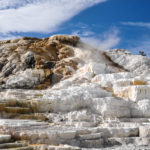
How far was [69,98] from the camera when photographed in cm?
1388

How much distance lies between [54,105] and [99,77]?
17.4 ft

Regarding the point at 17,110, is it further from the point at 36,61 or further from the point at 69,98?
the point at 36,61

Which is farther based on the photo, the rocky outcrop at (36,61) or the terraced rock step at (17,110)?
the rocky outcrop at (36,61)

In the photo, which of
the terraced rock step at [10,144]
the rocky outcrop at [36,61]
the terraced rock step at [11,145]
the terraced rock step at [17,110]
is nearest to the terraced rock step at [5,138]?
the terraced rock step at [10,144]

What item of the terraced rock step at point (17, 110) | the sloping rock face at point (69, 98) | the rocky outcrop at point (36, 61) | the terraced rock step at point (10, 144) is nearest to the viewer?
the terraced rock step at point (10, 144)

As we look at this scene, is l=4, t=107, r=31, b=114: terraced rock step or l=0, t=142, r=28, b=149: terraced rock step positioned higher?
l=4, t=107, r=31, b=114: terraced rock step

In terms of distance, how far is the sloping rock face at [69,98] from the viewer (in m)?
9.43

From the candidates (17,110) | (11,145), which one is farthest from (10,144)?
(17,110)

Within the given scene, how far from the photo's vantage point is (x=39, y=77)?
20.0m

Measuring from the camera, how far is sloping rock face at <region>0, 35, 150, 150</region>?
9434mm

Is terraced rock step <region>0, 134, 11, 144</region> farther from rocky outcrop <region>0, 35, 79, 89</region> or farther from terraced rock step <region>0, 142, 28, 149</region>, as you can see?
rocky outcrop <region>0, 35, 79, 89</region>

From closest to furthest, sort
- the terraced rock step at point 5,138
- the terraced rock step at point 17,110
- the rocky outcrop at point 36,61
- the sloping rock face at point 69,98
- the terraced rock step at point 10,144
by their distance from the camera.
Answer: the terraced rock step at point 10,144 < the terraced rock step at point 5,138 < the sloping rock face at point 69,98 < the terraced rock step at point 17,110 < the rocky outcrop at point 36,61

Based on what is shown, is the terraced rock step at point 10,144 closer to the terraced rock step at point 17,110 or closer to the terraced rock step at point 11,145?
the terraced rock step at point 11,145

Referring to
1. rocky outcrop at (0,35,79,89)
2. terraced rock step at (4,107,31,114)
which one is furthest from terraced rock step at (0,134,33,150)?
rocky outcrop at (0,35,79,89)
